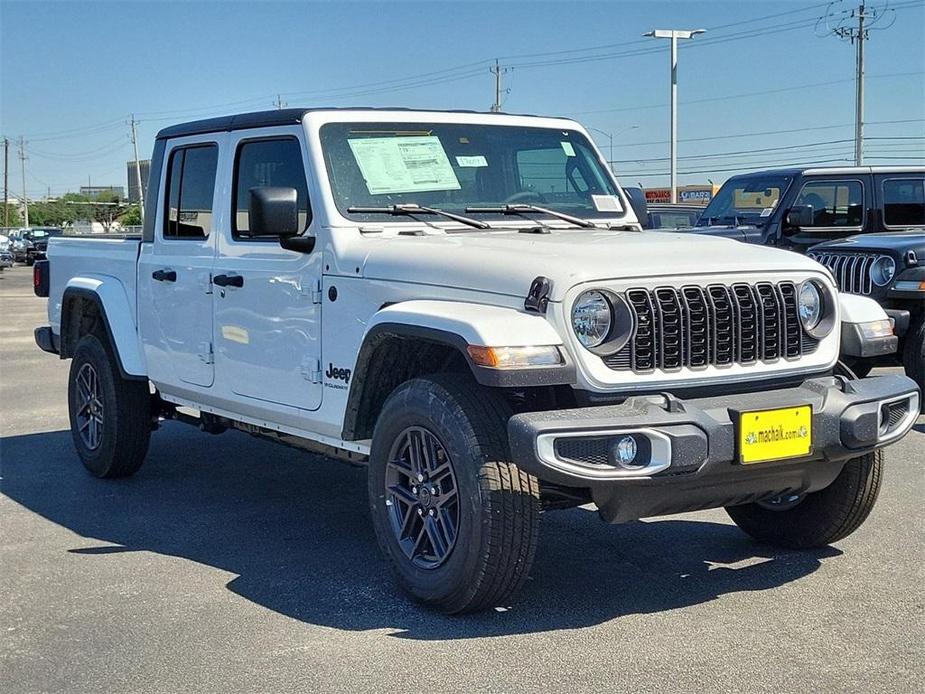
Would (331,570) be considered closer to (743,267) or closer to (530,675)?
(530,675)

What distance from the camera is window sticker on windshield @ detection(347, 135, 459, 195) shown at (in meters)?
5.75

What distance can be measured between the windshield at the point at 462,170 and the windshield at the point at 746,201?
786 centimetres

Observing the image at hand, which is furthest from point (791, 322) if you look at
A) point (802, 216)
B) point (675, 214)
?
point (675, 214)

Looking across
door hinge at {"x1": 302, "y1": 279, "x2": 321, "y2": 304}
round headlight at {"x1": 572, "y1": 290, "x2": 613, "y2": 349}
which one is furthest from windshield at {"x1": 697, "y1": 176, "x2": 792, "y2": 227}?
round headlight at {"x1": 572, "y1": 290, "x2": 613, "y2": 349}

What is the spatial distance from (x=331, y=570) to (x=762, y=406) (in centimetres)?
210

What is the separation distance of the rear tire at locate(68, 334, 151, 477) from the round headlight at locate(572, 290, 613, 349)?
3.65m

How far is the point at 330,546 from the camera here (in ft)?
19.4

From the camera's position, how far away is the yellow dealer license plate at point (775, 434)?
14.5ft

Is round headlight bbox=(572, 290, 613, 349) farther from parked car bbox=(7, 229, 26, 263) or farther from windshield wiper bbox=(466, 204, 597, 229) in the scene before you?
parked car bbox=(7, 229, 26, 263)

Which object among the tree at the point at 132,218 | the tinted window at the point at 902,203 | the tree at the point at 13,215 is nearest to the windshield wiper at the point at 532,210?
the tinted window at the point at 902,203

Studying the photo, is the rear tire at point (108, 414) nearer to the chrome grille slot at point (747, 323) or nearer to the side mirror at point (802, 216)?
the chrome grille slot at point (747, 323)

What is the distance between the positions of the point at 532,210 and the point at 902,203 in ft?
28.4

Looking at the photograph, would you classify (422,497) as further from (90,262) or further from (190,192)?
(90,262)

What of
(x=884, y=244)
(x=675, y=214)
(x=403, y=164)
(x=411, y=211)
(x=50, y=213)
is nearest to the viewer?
(x=411, y=211)
